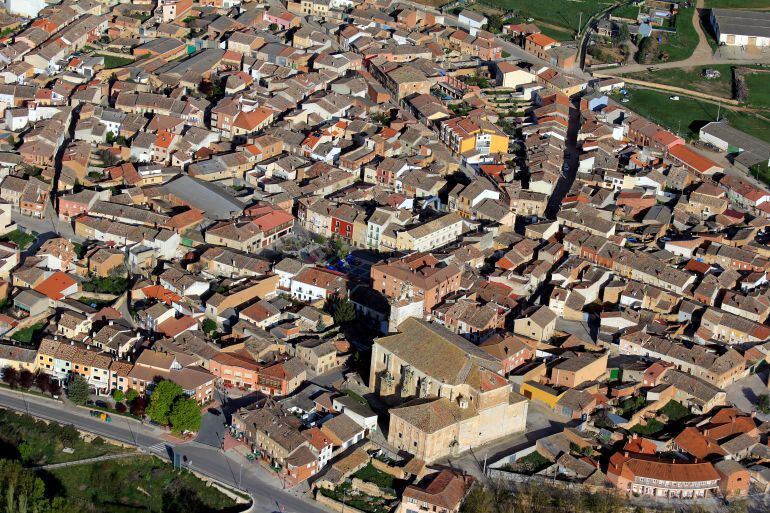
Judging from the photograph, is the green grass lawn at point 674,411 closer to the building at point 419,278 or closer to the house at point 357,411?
the building at point 419,278

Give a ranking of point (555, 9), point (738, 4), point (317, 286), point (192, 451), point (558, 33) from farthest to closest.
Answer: point (738, 4)
point (555, 9)
point (558, 33)
point (317, 286)
point (192, 451)

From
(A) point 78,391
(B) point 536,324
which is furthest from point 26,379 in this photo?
(B) point 536,324

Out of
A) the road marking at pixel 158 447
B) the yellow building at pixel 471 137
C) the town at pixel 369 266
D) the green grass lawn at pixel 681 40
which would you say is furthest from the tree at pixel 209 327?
the green grass lawn at pixel 681 40

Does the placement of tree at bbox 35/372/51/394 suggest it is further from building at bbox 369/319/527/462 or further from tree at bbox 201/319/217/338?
building at bbox 369/319/527/462

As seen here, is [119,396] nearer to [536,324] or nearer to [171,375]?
[171,375]

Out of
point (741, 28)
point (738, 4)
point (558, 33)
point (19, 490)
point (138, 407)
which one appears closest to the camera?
point (19, 490)

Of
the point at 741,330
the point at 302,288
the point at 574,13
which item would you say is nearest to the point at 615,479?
the point at 741,330

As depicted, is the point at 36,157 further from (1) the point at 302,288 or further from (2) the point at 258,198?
(1) the point at 302,288

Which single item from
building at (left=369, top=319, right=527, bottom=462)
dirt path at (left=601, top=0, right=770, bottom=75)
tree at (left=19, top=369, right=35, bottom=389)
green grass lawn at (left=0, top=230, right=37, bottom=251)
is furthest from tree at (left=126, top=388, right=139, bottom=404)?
dirt path at (left=601, top=0, right=770, bottom=75)
